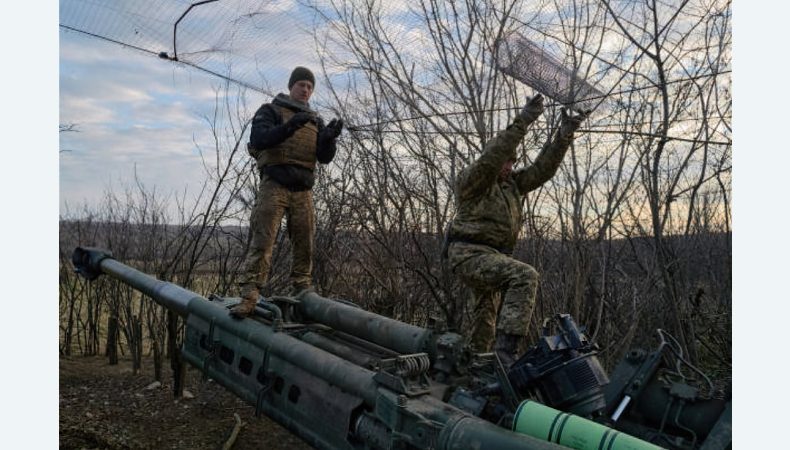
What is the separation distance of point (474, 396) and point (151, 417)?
395 centimetres

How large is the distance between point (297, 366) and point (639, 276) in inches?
228

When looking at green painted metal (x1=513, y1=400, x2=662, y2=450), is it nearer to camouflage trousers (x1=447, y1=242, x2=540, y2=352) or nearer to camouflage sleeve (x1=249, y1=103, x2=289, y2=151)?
camouflage trousers (x1=447, y1=242, x2=540, y2=352)

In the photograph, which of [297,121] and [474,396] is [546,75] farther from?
[474,396]

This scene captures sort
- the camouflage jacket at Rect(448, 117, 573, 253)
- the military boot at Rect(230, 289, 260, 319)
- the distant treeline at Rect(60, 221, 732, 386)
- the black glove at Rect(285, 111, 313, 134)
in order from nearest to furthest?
the camouflage jacket at Rect(448, 117, 573, 253) < the black glove at Rect(285, 111, 313, 134) < the military boot at Rect(230, 289, 260, 319) < the distant treeline at Rect(60, 221, 732, 386)

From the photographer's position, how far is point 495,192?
13.6 ft

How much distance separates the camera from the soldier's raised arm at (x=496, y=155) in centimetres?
363

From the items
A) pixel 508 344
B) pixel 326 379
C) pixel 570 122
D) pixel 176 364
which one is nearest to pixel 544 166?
pixel 570 122

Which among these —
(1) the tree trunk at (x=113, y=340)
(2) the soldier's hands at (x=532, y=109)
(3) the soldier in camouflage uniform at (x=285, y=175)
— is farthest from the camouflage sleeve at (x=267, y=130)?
(1) the tree trunk at (x=113, y=340)

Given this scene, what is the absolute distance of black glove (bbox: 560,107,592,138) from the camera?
13.3 ft

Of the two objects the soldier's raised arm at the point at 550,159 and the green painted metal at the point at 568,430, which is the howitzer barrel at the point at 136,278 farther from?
the green painted metal at the point at 568,430

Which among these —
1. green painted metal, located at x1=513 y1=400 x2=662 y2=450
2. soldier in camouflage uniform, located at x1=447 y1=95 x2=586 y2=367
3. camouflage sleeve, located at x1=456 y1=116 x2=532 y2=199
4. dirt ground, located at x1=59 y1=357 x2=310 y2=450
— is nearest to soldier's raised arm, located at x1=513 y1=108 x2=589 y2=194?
soldier in camouflage uniform, located at x1=447 y1=95 x2=586 y2=367

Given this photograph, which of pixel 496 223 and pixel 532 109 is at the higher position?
pixel 532 109

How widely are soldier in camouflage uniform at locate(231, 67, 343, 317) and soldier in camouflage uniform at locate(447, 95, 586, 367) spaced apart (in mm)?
1234

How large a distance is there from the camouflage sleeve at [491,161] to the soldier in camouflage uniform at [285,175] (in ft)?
3.80
